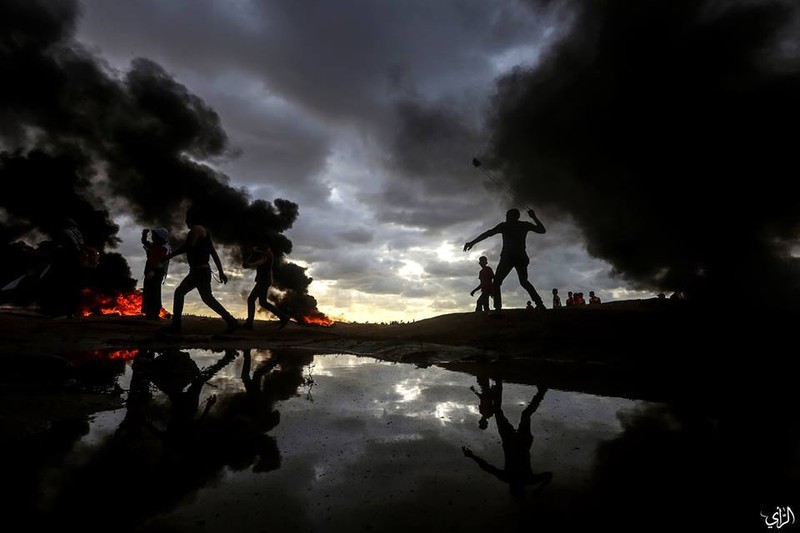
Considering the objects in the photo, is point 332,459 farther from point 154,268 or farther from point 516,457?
point 154,268

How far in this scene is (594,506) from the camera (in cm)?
165

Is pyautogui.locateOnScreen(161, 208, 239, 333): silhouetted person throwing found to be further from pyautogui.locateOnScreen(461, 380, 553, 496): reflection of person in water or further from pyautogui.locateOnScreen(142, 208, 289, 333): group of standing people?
pyautogui.locateOnScreen(461, 380, 553, 496): reflection of person in water

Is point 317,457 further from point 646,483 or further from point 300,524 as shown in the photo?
point 646,483

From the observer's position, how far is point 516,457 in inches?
87.4

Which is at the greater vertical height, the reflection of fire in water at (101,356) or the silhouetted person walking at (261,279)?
the silhouetted person walking at (261,279)

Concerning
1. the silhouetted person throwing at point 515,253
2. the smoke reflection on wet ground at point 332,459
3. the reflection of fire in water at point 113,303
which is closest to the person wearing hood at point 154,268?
the reflection of fire in water at point 113,303

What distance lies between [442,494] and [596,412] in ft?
6.85

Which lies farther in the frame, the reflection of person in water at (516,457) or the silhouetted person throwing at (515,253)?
the silhouetted person throwing at (515,253)

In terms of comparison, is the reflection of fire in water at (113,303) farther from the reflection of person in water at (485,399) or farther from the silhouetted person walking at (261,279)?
the reflection of person in water at (485,399)

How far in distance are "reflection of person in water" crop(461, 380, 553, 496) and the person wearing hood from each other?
1058cm

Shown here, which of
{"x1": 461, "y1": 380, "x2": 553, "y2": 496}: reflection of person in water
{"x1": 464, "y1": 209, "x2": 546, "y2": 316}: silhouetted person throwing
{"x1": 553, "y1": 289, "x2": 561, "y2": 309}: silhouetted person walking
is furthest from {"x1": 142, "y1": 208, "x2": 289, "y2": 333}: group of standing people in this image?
{"x1": 553, "y1": 289, "x2": 561, "y2": 309}: silhouetted person walking

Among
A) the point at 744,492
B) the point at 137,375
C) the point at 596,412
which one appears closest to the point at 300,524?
the point at 744,492

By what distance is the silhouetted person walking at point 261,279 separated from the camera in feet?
33.7

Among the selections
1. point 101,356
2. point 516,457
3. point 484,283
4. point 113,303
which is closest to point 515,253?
point 484,283
